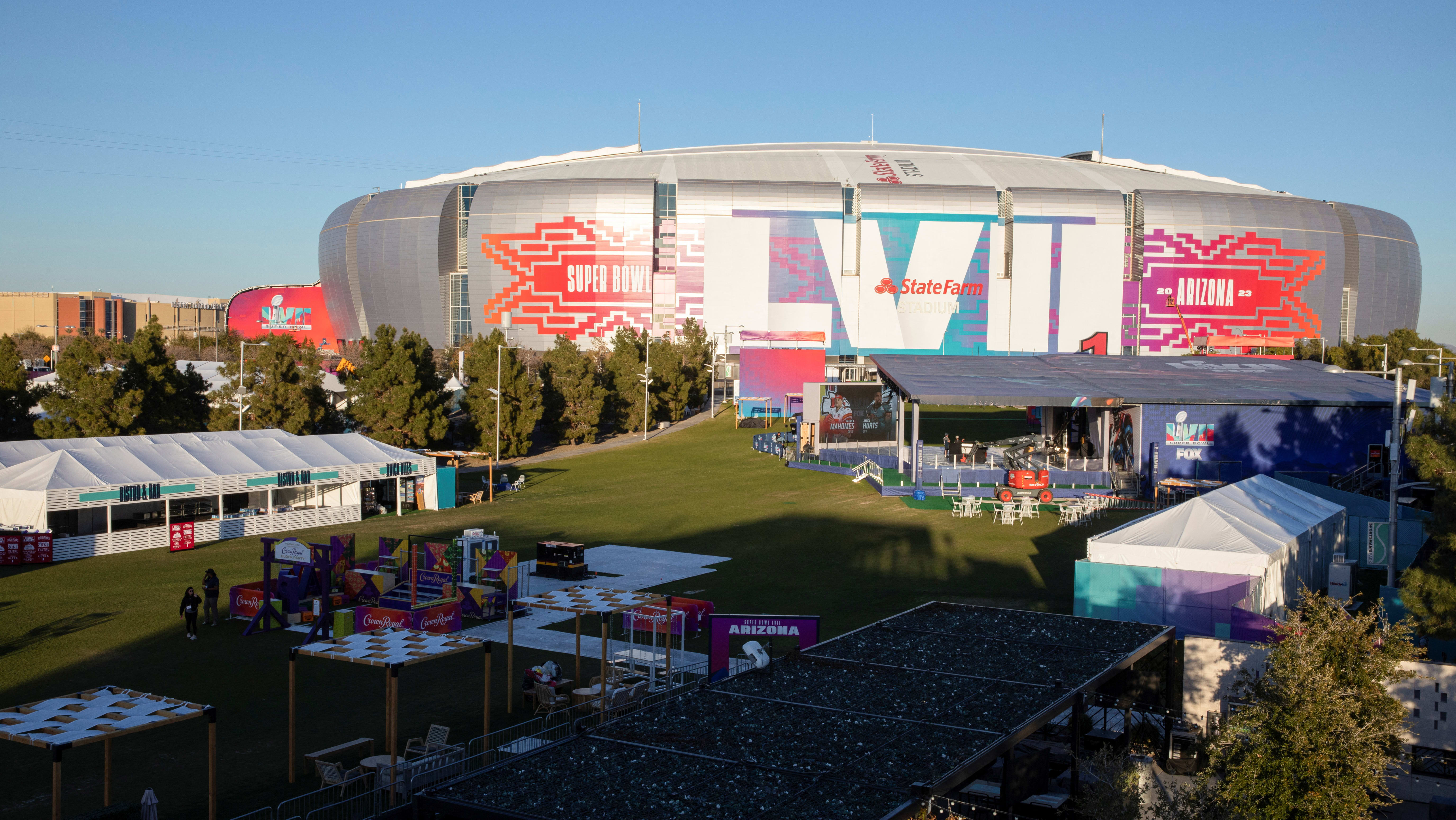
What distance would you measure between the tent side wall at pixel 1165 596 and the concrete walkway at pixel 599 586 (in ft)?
25.6

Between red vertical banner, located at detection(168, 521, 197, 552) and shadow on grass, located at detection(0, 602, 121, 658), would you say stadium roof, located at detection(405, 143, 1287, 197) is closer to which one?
red vertical banner, located at detection(168, 521, 197, 552)

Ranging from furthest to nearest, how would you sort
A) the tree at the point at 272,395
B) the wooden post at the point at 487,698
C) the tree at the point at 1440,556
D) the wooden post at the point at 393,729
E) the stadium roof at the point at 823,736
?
the tree at the point at 272,395
the tree at the point at 1440,556
the wooden post at the point at 487,698
the wooden post at the point at 393,729
the stadium roof at the point at 823,736

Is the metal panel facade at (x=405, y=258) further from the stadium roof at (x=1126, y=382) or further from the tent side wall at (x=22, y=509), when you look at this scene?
the tent side wall at (x=22, y=509)

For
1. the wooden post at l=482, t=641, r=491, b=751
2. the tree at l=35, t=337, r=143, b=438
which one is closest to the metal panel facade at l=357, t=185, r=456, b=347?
the tree at l=35, t=337, r=143, b=438

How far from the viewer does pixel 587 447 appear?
5912 cm

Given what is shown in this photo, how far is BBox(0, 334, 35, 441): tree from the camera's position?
41.5 meters

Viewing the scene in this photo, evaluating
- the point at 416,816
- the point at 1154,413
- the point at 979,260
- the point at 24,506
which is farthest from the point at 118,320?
the point at 416,816

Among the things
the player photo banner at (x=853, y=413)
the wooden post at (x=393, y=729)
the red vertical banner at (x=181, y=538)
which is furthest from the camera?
the player photo banner at (x=853, y=413)

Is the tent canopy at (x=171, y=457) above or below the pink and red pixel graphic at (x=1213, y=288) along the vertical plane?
below

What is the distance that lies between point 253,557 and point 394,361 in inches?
801

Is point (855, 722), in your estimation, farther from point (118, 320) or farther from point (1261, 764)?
point (118, 320)

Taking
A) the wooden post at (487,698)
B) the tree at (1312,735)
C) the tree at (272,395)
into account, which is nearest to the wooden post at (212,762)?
the wooden post at (487,698)

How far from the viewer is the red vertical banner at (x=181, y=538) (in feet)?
104

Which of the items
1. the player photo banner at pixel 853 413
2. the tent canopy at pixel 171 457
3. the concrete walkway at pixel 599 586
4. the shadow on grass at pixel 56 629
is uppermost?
the player photo banner at pixel 853 413
